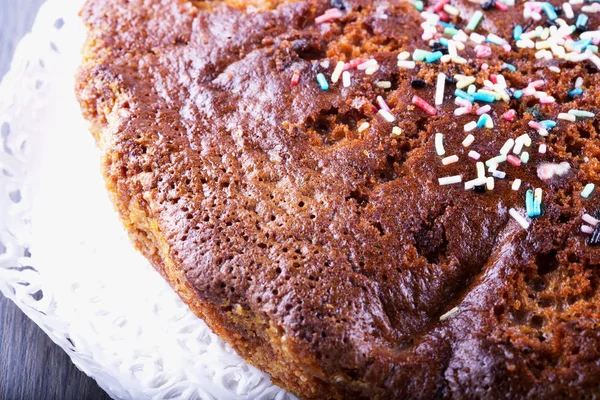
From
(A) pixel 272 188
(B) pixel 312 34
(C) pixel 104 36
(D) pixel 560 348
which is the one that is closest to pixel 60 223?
(C) pixel 104 36

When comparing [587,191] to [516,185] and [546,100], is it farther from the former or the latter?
[546,100]

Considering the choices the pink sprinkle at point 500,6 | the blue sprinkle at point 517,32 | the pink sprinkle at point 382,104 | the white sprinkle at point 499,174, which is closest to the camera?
the white sprinkle at point 499,174

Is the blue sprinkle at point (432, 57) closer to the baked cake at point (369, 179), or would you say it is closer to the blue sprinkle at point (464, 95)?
the baked cake at point (369, 179)

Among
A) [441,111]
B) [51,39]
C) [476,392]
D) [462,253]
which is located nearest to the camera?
[476,392]

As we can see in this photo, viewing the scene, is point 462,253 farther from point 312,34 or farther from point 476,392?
point 312,34

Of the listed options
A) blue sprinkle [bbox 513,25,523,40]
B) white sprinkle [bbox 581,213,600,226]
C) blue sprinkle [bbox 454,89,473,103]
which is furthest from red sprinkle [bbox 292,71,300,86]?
white sprinkle [bbox 581,213,600,226]

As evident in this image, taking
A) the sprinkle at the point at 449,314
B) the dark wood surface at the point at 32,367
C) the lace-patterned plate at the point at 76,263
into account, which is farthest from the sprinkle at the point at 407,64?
the dark wood surface at the point at 32,367

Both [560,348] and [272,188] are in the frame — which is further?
[272,188]
